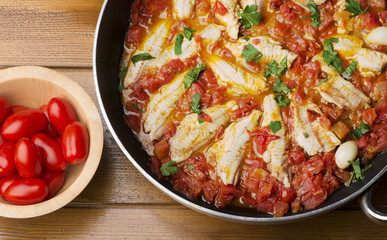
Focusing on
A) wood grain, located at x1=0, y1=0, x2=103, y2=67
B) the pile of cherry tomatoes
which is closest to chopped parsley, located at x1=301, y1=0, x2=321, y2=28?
wood grain, located at x1=0, y1=0, x2=103, y2=67

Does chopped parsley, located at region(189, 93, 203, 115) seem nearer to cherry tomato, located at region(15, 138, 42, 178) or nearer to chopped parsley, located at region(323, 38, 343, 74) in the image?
chopped parsley, located at region(323, 38, 343, 74)

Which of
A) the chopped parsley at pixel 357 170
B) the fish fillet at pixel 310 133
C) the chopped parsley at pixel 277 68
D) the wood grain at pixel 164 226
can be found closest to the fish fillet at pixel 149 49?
the chopped parsley at pixel 277 68

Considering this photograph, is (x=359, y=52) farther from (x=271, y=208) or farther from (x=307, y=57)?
(x=271, y=208)

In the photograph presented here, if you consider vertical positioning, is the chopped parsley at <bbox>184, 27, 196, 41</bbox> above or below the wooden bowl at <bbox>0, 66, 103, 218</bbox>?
above

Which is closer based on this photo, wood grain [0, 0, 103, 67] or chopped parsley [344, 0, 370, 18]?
chopped parsley [344, 0, 370, 18]

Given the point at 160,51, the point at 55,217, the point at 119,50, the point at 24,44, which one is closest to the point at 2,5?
the point at 24,44
